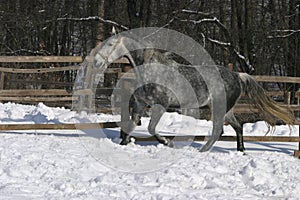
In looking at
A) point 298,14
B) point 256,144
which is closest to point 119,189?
point 256,144

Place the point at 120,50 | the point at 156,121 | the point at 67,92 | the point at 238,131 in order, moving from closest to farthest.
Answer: the point at 120,50, the point at 156,121, the point at 238,131, the point at 67,92

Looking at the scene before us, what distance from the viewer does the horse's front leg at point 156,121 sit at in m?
6.43

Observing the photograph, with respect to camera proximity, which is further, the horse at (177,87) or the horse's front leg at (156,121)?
the horse's front leg at (156,121)

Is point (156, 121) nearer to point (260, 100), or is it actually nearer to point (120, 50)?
point (120, 50)

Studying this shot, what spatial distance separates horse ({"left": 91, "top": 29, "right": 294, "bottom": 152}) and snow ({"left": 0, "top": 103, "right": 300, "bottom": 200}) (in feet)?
1.80

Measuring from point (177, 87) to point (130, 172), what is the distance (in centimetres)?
191

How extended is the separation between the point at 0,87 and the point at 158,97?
7.23 meters

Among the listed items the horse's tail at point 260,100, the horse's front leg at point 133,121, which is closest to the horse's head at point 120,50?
the horse's front leg at point 133,121

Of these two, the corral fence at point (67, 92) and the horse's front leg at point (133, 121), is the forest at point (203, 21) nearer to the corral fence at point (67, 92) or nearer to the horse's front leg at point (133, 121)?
the corral fence at point (67, 92)

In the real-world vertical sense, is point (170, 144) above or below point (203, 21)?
below

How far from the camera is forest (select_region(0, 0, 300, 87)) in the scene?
50.4ft

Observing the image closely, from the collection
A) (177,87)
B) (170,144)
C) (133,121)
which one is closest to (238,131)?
(170,144)

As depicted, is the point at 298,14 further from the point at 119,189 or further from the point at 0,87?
the point at 119,189

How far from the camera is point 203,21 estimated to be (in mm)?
14852
